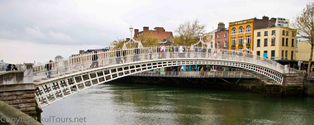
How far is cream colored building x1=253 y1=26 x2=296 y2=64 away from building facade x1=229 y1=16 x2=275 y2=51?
0.97 m

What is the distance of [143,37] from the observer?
49.1 m

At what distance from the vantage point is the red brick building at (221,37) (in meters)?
45.2

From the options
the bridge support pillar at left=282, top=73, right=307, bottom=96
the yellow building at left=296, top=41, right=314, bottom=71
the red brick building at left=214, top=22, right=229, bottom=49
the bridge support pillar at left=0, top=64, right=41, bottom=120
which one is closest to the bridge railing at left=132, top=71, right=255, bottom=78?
the bridge support pillar at left=282, top=73, right=307, bottom=96

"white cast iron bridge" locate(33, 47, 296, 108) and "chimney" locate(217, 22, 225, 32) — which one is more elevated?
"chimney" locate(217, 22, 225, 32)

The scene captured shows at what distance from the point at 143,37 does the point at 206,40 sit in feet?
46.1

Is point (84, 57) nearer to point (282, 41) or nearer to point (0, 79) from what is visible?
point (0, 79)

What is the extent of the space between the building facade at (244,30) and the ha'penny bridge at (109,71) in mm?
12233

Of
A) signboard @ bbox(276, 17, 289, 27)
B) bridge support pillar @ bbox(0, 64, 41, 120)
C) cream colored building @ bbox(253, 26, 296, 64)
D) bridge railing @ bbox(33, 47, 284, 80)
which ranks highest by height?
signboard @ bbox(276, 17, 289, 27)

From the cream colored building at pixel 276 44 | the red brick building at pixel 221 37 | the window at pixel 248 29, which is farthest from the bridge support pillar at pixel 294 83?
the red brick building at pixel 221 37

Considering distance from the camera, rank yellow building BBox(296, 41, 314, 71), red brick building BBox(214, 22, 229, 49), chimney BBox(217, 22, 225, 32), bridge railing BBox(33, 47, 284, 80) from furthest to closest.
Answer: chimney BBox(217, 22, 225, 32)
red brick building BBox(214, 22, 229, 49)
yellow building BBox(296, 41, 314, 71)
bridge railing BBox(33, 47, 284, 80)

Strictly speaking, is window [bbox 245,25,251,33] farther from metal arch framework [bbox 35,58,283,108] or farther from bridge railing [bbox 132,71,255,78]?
metal arch framework [bbox 35,58,283,108]

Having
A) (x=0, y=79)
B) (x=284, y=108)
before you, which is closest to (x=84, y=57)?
(x=0, y=79)

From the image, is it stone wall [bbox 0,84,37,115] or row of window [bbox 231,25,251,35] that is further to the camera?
row of window [bbox 231,25,251,35]

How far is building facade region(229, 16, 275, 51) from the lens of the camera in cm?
4097
